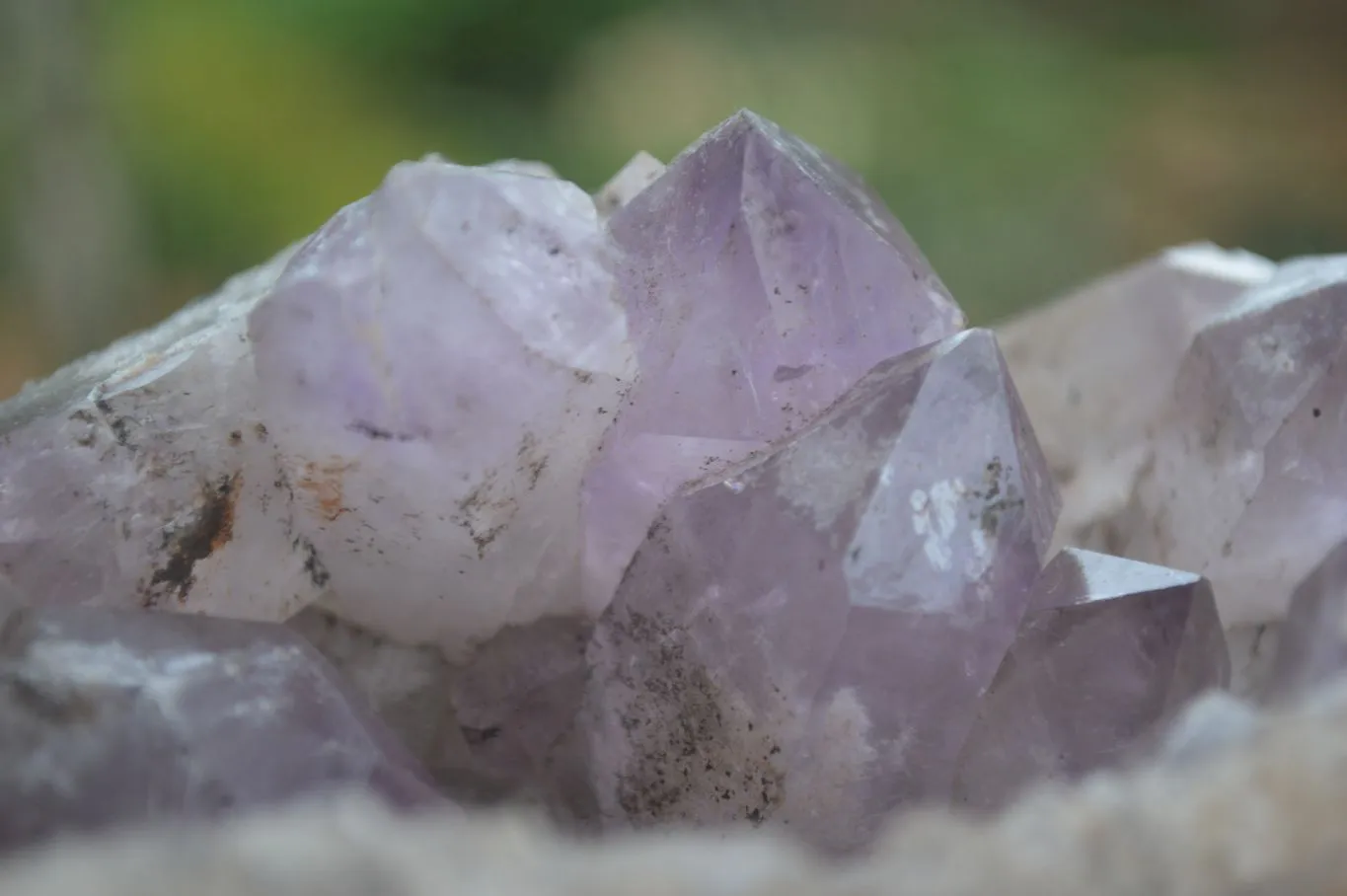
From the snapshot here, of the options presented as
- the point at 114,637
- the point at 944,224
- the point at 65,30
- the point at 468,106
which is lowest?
the point at 944,224

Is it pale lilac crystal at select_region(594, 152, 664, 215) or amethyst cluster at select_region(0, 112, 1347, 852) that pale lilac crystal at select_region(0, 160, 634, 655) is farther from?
pale lilac crystal at select_region(594, 152, 664, 215)

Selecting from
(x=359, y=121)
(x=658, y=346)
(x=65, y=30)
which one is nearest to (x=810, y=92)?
(x=359, y=121)

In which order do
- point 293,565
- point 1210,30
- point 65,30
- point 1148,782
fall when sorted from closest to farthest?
point 1148,782, point 293,565, point 65,30, point 1210,30

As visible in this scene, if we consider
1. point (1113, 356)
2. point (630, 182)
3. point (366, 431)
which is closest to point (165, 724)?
point (366, 431)

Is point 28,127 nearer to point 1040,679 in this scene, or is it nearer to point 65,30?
point 65,30

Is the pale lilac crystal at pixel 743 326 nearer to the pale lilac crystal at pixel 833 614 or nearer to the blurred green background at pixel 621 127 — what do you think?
the pale lilac crystal at pixel 833 614

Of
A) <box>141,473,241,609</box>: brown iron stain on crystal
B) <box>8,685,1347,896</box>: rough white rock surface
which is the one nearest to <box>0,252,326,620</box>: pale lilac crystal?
<box>141,473,241,609</box>: brown iron stain on crystal

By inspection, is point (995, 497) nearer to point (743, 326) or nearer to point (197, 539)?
point (743, 326)
